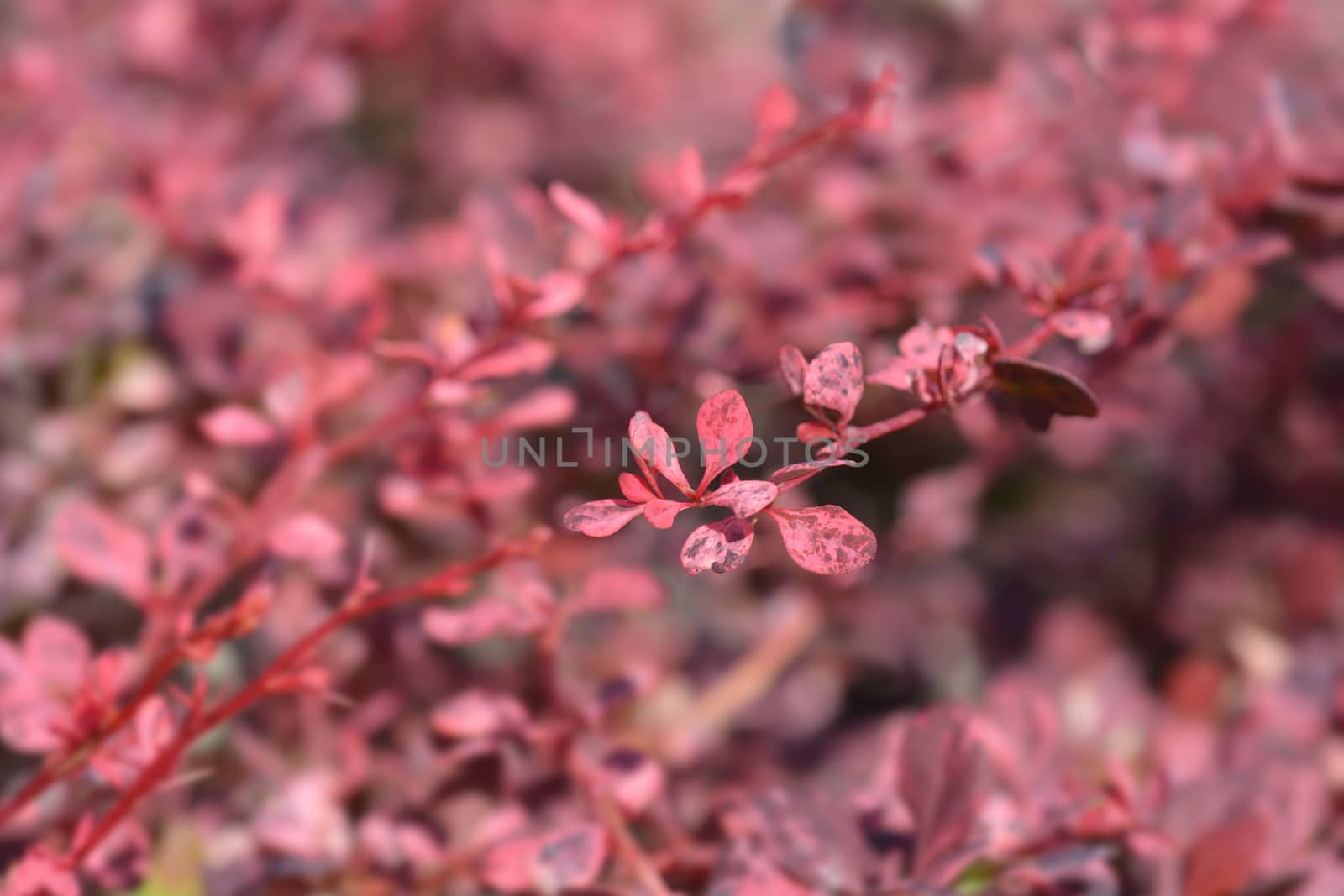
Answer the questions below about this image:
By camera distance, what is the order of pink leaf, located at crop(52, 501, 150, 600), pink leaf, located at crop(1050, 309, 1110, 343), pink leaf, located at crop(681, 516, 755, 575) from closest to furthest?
pink leaf, located at crop(681, 516, 755, 575)
pink leaf, located at crop(1050, 309, 1110, 343)
pink leaf, located at crop(52, 501, 150, 600)

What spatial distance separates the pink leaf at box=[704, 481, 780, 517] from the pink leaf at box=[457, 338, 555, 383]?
0.18m

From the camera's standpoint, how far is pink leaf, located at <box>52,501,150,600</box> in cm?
58

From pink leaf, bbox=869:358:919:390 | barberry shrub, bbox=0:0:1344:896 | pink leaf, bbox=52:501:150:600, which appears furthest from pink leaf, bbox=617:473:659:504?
pink leaf, bbox=52:501:150:600

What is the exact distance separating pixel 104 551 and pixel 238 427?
10cm

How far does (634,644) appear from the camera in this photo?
2.57 feet

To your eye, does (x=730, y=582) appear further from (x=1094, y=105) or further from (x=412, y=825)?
(x=1094, y=105)

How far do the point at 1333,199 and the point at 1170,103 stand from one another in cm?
19

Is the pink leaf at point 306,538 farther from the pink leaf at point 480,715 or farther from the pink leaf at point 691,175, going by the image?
the pink leaf at point 691,175

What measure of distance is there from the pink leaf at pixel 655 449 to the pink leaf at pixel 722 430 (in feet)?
0.04

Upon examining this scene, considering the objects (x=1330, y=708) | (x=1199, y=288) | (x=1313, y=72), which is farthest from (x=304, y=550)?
(x=1313, y=72)

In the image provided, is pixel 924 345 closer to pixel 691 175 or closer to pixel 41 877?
pixel 691 175

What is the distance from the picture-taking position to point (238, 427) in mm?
590

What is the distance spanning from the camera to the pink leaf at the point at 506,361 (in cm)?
52

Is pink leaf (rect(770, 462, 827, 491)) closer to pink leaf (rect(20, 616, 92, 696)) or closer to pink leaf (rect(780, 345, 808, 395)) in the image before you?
pink leaf (rect(780, 345, 808, 395))
